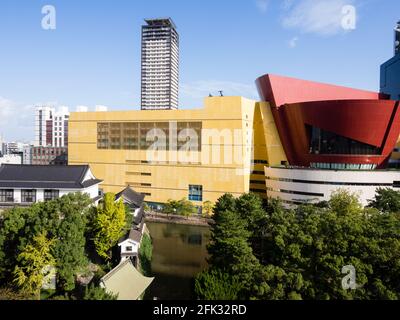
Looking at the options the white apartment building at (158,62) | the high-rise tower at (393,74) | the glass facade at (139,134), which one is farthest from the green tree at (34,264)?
the white apartment building at (158,62)

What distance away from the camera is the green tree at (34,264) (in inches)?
644

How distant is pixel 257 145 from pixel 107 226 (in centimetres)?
2797

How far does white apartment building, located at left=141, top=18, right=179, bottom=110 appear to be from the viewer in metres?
111

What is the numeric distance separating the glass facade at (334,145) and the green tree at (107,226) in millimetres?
25338

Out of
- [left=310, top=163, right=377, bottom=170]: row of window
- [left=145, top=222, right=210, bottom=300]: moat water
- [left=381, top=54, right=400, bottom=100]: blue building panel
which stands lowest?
[left=145, top=222, right=210, bottom=300]: moat water

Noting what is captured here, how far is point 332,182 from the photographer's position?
34594mm

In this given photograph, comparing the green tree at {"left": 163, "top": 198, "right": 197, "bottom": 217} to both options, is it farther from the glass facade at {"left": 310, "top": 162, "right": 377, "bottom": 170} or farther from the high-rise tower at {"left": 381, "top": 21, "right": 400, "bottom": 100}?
the high-rise tower at {"left": 381, "top": 21, "right": 400, "bottom": 100}

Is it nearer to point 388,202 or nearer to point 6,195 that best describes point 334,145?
point 388,202

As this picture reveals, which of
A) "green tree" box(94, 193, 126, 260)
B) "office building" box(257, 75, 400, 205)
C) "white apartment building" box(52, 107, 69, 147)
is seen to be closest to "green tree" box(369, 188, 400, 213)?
"office building" box(257, 75, 400, 205)

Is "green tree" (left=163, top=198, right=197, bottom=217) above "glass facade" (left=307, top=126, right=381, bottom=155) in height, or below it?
below

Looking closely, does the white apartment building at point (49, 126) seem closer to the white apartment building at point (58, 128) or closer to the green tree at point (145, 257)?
the white apartment building at point (58, 128)

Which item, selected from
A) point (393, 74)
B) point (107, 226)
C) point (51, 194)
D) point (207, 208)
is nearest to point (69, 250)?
point (107, 226)

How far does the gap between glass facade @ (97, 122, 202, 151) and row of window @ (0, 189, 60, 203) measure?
21022 millimetres

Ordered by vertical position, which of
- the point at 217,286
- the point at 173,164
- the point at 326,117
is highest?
the point at 326,117
